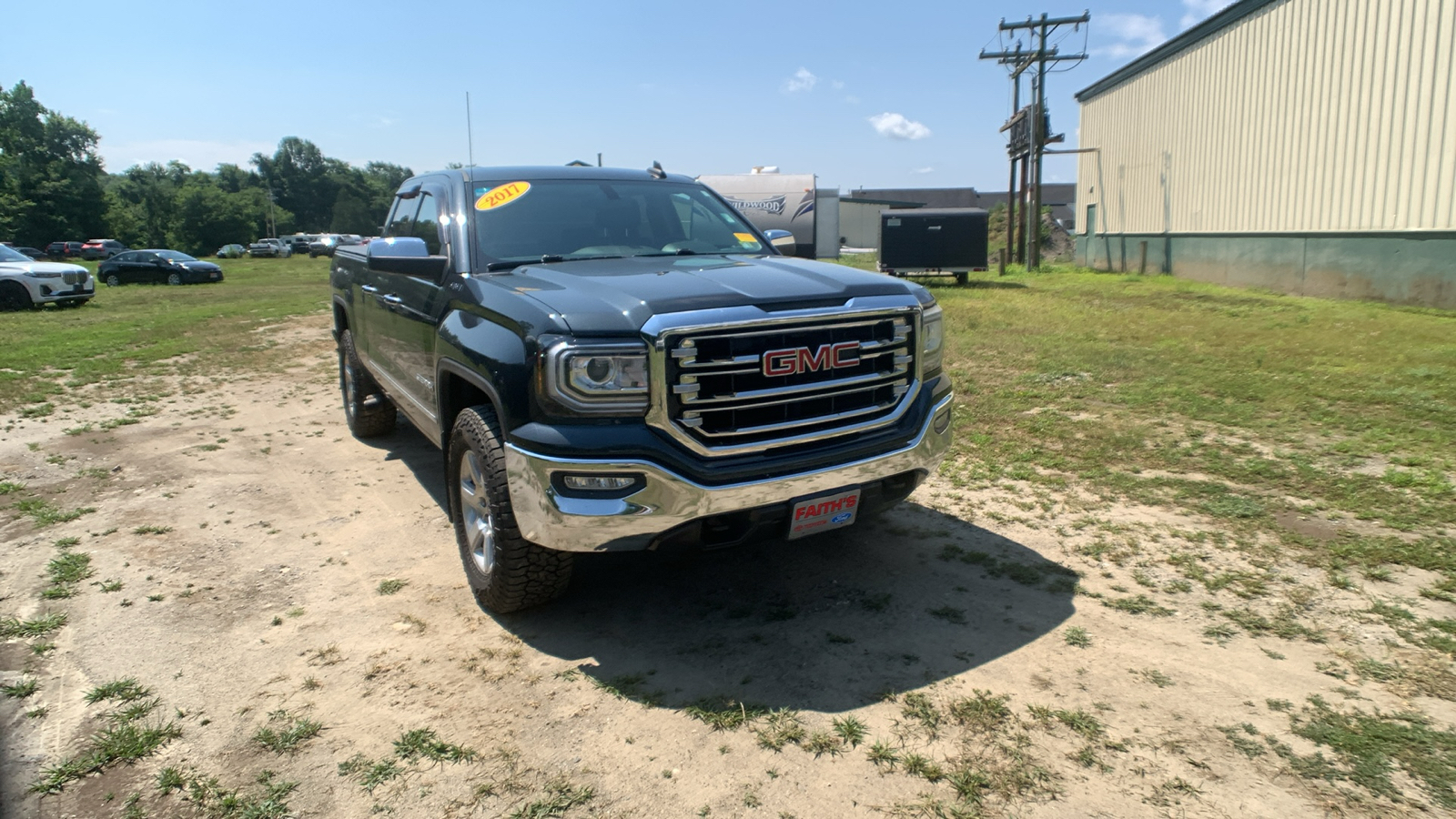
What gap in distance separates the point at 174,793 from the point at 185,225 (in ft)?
275

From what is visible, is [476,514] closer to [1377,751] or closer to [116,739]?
[116,739]

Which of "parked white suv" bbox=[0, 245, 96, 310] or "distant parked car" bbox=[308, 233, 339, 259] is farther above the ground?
"distant parked car" bbox=[308, 233, 339, 259]

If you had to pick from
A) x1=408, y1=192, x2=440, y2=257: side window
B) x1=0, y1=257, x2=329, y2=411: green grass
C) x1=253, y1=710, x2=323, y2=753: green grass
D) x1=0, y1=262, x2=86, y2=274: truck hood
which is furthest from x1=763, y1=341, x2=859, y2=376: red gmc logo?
x1=0, y1=262, x2=86, y2=274: truck hood

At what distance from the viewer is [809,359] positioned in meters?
3.45

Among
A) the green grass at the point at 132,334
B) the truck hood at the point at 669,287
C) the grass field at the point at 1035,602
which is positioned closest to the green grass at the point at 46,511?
the grass field at the point at 1035,602

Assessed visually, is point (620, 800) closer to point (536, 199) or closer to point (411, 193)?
point (536, 199)

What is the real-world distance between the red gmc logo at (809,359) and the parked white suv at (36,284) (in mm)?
21519

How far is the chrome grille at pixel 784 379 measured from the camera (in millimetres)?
3234

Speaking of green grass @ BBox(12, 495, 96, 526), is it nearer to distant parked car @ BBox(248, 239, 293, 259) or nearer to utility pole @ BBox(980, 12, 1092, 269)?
utility pole @ BBox(980, 12, 1092, 269)

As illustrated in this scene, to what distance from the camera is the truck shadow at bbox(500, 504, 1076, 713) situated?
3.25m

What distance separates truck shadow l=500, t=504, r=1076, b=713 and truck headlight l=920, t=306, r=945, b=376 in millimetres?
984

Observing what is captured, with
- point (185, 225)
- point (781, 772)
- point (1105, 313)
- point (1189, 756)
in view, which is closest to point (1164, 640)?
point (1189, 756)

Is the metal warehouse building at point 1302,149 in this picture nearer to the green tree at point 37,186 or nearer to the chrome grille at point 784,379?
the chrome grille at point 784,379

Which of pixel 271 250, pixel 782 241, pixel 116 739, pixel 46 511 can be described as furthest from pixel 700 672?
pixel 271 250
